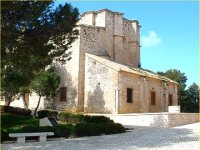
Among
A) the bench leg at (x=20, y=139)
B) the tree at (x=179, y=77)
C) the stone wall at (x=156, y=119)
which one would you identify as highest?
Result: the tree at (x=179, y=77)

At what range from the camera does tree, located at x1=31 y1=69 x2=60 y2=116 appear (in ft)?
99.4

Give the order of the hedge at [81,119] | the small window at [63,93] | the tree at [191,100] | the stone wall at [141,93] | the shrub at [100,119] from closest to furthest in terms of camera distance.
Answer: the shrub at [100,119] < the hedge at [81,119] < the stone wall at [141,93] < the small window at [63,93] < the tree at [191,100]

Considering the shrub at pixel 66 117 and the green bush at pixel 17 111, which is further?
the green bush at pixel 17 111

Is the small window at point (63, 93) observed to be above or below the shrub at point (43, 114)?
above

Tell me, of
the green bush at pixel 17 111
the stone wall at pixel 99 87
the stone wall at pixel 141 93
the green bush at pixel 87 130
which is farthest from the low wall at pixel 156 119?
the green bush at pixel 17 111

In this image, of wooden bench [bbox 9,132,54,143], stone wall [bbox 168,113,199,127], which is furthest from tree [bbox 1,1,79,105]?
stone wall [bbox 168,113,199,127]

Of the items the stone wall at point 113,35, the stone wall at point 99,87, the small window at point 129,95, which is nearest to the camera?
the stone wall at point 99,87

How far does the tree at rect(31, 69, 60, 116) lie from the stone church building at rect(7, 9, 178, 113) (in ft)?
4.80

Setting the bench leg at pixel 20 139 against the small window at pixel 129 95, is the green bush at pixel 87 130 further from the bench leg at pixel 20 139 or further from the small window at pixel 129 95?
the small window at pixel 129 95

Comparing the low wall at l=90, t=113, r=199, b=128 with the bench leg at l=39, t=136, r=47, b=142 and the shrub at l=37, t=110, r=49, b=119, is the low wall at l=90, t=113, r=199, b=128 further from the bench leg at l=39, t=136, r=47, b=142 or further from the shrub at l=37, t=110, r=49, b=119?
the bench leg at l=39, t=136, r=47, b=142

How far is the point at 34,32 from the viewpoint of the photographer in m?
14.5

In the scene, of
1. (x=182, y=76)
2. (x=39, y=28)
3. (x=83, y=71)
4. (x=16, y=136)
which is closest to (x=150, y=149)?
(x=16, y=136)

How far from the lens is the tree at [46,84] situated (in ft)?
99.4

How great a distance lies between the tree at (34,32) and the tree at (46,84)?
1393cm
